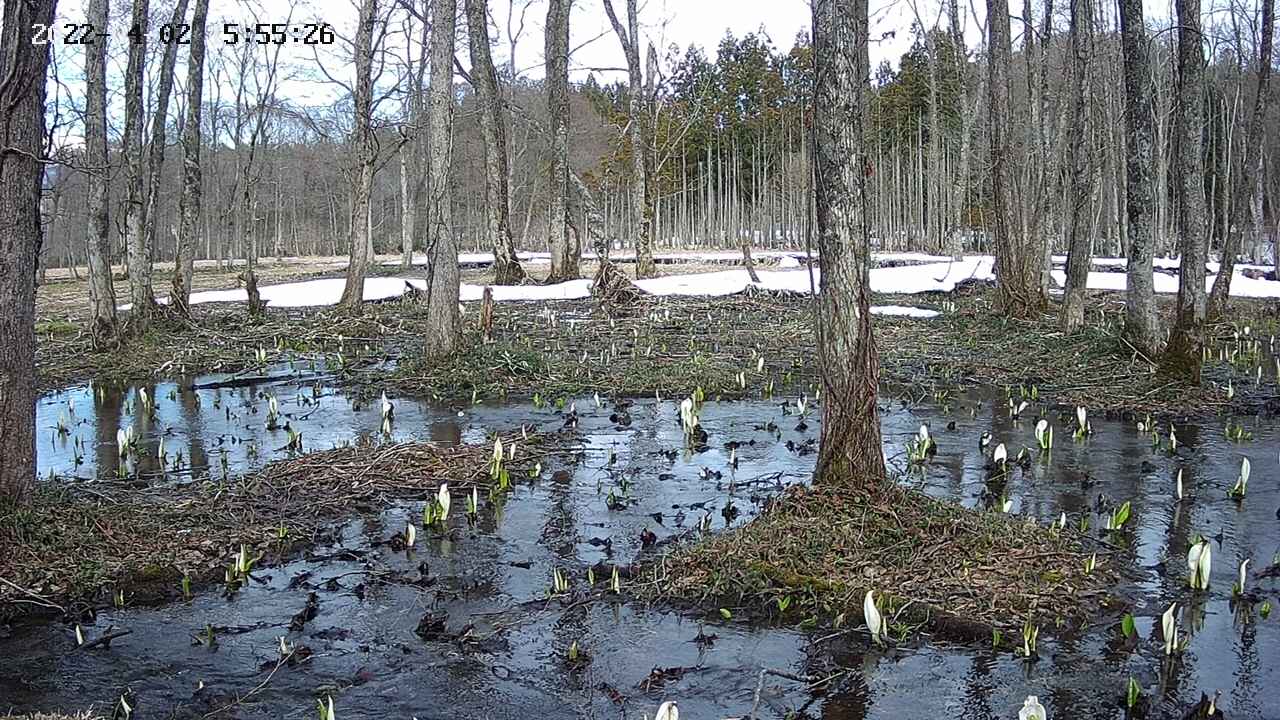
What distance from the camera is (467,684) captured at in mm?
4285

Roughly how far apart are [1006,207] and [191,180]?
13.7 m

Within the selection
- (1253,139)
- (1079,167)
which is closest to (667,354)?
(1079,167)

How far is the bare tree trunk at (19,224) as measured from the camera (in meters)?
5.33

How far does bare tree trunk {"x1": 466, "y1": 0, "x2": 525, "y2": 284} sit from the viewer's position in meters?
22.5

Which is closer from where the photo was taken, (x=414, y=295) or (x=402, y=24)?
(x=414, y=295)

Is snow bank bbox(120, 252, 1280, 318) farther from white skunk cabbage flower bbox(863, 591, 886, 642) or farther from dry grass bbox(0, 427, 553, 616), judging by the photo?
white skunk cabbage flower bbox(863, 591, 886, 642)

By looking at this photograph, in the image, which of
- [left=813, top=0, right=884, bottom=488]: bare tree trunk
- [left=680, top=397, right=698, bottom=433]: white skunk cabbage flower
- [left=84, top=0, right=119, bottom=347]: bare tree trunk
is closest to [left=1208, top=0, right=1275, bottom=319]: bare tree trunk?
[left=680, top=397, right=698, bottom=433]: white skunk cabbage flower

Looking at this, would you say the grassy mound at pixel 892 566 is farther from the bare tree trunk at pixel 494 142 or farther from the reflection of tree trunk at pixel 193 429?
the bare tree trunk at pixel 494 142

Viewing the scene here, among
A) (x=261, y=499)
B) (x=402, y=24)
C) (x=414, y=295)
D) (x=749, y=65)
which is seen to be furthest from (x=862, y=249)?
(x=749, y=65)

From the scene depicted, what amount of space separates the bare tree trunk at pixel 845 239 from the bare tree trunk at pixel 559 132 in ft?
53.3

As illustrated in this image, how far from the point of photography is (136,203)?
14695mm

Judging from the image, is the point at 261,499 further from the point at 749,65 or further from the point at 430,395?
the point at 749,65

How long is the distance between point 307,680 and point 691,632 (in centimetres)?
178

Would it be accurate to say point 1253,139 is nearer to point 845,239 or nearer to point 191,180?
point 845,239
